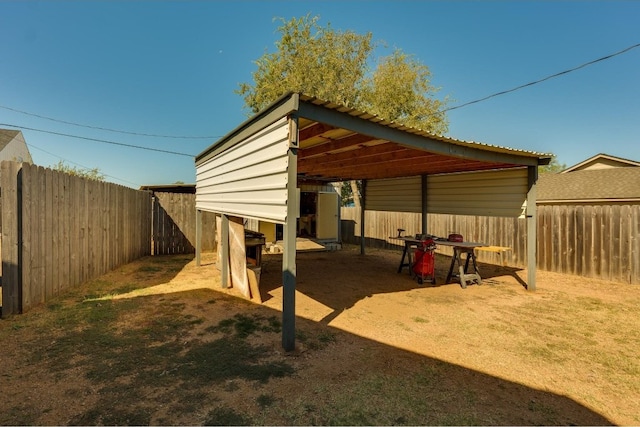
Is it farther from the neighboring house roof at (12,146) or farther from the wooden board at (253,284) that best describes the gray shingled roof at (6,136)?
the wooden board at (253,284)

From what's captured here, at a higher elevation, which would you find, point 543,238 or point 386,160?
point 386,160

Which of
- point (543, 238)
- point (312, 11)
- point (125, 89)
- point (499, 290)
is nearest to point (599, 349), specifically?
point (499, 290)

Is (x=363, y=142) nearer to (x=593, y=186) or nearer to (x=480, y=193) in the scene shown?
(x=480, y=193)

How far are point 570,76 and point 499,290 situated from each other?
8.73m

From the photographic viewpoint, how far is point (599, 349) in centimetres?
365

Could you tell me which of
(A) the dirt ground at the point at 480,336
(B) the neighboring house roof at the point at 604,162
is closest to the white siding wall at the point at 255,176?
(A) the dirt ground at the point at 480,336

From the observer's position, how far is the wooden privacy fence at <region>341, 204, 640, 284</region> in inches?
283

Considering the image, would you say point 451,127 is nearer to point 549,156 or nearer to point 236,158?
point 549,156

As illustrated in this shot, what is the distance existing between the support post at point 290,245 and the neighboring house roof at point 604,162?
22.5m

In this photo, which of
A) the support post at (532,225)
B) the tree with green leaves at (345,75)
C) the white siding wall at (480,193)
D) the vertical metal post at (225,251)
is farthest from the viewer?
the tree with green leaves at (345,75)

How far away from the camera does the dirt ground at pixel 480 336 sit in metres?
2.62

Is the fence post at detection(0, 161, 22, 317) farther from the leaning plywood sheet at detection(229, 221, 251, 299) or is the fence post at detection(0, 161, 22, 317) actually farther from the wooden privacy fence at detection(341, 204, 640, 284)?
the wooden privacy fence at detection(341, 204, 640, 284)

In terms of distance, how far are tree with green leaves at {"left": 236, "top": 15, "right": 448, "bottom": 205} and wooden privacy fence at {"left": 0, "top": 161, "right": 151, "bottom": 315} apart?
15.2 m

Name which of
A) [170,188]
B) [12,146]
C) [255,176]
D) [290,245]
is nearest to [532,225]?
[290,245]
